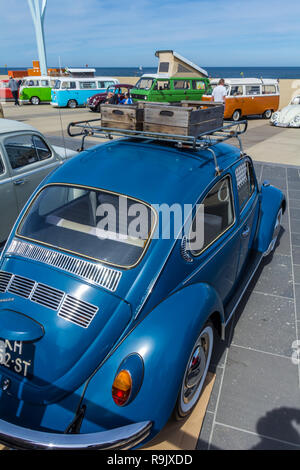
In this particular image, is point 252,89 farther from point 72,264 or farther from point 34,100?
point 72,264

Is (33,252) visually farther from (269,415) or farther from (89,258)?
(269,415)

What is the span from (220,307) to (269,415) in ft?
3.07

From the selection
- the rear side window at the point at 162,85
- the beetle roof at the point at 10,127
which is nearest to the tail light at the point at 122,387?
the beetle roof at the point at 10,127

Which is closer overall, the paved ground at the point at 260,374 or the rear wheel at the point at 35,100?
the paved ground at the point at 260,374

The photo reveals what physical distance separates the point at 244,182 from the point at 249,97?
15.8 metres

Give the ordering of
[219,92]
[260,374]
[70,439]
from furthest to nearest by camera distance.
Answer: [219,92], [260,374], [70,439]

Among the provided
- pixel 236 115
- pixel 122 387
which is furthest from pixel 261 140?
pixel 122 387

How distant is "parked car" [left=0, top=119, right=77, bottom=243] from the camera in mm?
4840

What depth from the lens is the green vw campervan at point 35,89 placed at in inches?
970

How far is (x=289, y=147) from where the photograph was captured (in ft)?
39.7

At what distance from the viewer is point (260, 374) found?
305cm

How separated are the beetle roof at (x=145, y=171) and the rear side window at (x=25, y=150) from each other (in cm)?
226

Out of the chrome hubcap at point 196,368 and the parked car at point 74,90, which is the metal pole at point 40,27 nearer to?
the parked car at point 74,90

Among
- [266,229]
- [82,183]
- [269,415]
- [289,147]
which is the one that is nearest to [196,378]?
[269,415]
